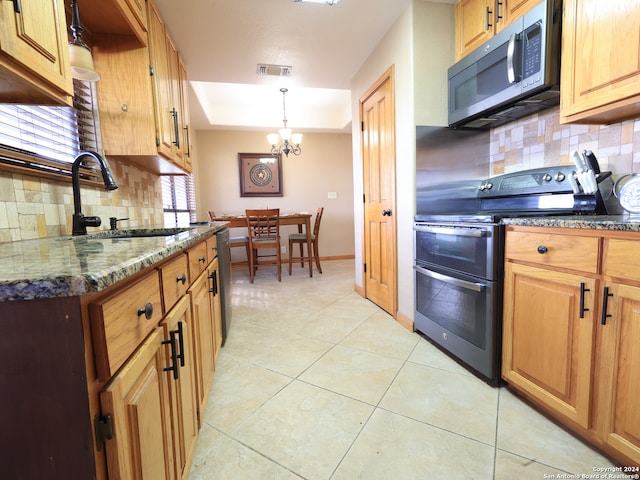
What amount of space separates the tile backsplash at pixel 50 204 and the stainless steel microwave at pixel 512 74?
2243 mm

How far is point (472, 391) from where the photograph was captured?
4.76ft

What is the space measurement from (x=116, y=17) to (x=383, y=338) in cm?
240

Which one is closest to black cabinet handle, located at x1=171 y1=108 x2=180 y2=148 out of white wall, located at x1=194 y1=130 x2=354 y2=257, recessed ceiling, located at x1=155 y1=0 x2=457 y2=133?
recessed ceiling, located at x1=155 y1=0 x2=457 y2=133

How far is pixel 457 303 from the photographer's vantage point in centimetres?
168

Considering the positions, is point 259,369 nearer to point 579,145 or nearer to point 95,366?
point 95,366

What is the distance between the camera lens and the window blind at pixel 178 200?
3.49 meters

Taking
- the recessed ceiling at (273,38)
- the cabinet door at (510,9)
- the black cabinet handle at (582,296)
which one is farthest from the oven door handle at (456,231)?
the recessed ceiling at (273,38)

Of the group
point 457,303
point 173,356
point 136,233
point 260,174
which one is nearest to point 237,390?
point 173,356

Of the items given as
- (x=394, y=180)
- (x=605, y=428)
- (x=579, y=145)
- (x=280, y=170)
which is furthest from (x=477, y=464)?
(x=280, y=170)

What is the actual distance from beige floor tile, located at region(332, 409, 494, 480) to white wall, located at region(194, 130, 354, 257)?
413 cm

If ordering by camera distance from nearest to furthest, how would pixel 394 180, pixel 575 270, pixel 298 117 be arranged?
1. pixel 575 270
2. pixel 394 180
3. pixel 298 117

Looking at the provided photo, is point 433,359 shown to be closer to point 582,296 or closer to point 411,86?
point 582,296

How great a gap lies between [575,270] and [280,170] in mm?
4421

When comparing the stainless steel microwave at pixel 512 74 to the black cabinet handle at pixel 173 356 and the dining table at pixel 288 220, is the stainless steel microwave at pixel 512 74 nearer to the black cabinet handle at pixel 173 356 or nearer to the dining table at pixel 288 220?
the black cabinet handle at pixel 173 356
